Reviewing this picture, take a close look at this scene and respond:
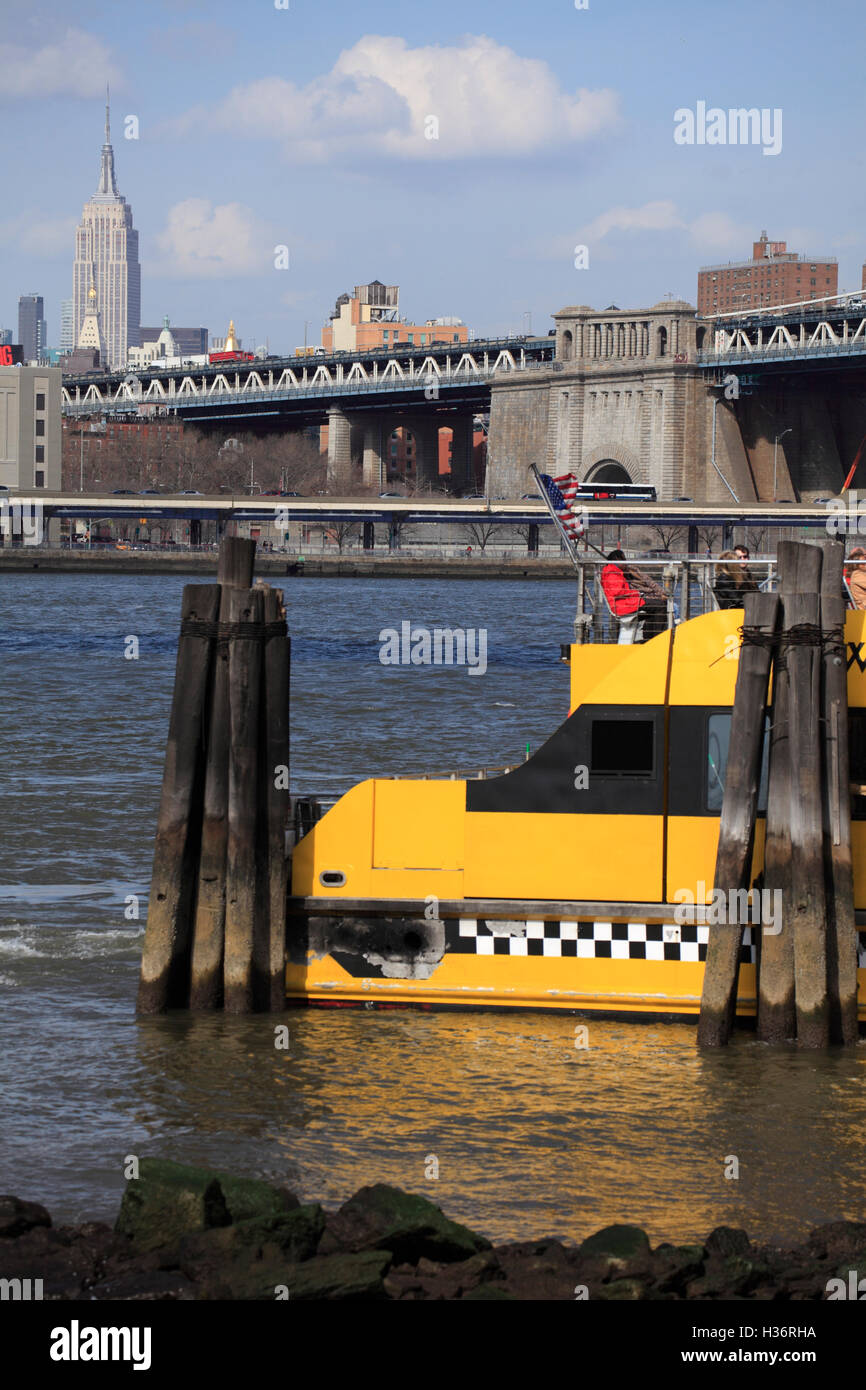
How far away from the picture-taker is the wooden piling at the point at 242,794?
12047 mm

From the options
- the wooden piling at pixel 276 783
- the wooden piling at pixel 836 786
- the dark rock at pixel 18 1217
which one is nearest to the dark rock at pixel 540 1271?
the dark rock at pixel 18 1217

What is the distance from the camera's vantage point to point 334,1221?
8438mm

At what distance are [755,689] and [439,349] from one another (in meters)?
176

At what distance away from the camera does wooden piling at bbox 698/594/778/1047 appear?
11.4 meters

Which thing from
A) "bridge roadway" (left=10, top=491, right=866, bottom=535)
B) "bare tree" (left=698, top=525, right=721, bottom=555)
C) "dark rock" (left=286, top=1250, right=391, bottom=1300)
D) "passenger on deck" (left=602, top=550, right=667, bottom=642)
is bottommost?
"dark rock" (left=286, top=1250, right=391, bottom=1300)

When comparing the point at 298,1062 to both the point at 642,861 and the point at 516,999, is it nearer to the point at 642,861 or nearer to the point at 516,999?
the point at 516,999

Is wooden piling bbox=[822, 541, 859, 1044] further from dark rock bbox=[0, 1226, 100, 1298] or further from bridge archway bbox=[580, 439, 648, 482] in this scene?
bridge archway bbox=[580, 439, 648, 482]

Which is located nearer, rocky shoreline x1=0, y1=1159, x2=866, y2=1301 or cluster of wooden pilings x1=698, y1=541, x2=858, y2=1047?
rocky shoreline x1=0, y1=1159, x2=866, y2=1301

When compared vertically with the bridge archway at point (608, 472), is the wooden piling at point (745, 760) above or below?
below

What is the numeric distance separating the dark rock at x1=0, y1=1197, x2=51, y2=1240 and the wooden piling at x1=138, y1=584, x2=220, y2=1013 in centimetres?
359

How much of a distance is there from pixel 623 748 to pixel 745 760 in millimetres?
942

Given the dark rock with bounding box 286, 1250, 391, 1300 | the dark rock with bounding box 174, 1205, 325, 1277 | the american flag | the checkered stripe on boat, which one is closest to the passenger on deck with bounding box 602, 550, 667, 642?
the american flag

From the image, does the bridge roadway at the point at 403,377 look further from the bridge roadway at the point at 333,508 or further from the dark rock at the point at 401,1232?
the dark rock at the point at 401,1232

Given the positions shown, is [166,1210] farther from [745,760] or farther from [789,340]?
[789,340]
